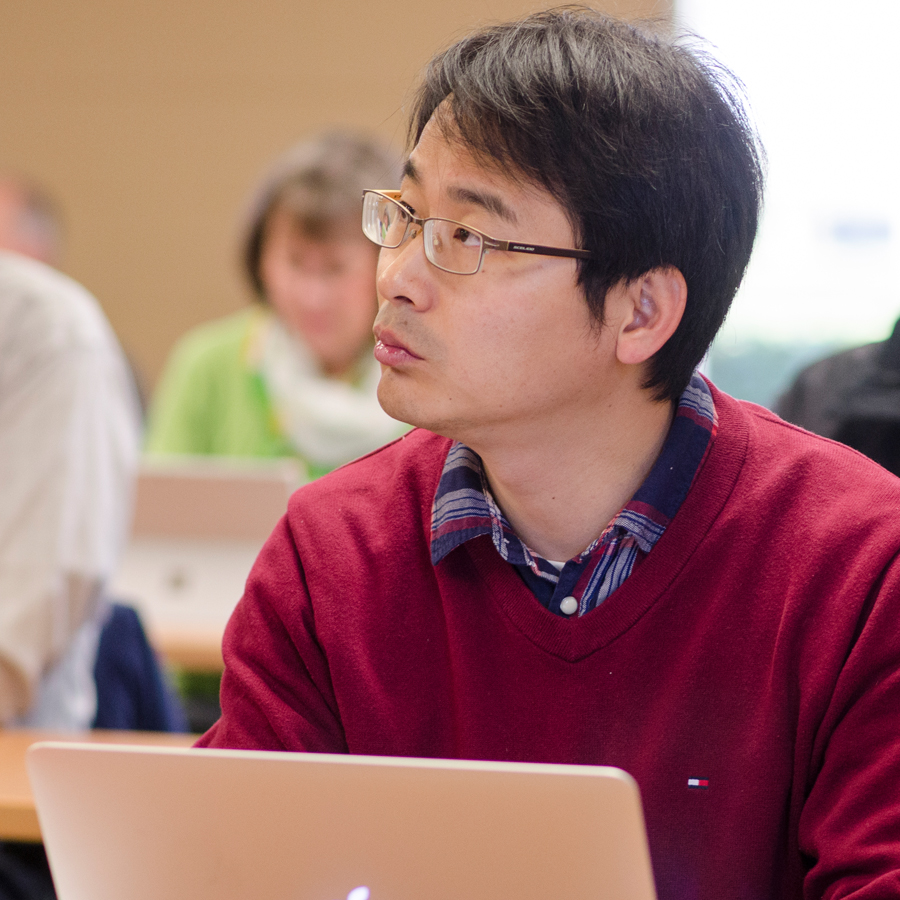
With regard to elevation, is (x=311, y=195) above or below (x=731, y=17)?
below

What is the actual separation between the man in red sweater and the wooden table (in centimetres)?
45

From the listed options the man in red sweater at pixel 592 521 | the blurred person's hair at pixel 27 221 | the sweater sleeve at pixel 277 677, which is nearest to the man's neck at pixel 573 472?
the man in red sweater at pixel 592 521

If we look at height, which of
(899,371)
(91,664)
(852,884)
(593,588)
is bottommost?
(91,664)

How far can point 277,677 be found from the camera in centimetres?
110

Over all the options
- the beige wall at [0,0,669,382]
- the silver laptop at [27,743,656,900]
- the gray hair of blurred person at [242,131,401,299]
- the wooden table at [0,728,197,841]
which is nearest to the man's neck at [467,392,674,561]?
the silver laptop at [27,743,656,900]

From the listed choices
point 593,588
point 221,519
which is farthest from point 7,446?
point 593,588

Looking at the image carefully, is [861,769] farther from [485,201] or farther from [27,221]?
[27,221]

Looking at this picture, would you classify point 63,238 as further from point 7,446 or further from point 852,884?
point 852,884

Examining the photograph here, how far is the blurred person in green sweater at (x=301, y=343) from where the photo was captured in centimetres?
270

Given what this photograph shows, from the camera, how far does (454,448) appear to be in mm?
1206

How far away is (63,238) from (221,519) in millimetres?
3054

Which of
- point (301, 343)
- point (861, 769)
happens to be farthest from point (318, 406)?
point (861, 769)

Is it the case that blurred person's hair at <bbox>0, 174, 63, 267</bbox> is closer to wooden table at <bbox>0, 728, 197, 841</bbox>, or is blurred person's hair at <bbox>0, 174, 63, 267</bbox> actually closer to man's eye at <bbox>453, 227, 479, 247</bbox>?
wooden table at <bbox>0, 728, 197, 841</bbox>

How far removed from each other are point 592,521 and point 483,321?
0.75 ft
